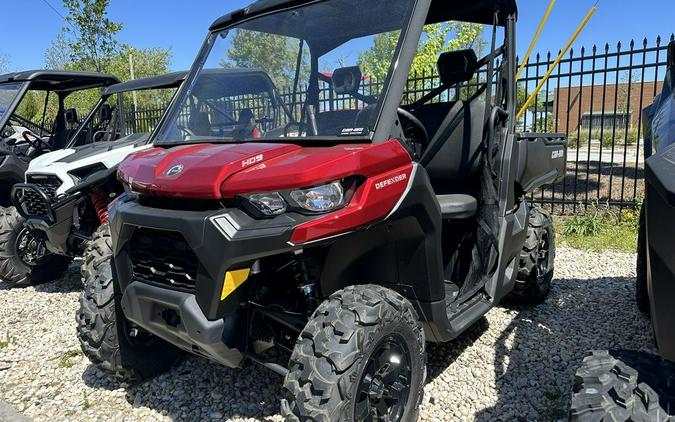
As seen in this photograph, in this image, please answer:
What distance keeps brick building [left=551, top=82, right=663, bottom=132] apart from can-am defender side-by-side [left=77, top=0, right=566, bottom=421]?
239 cm

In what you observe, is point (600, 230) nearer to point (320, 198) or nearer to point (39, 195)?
point (320, 198)

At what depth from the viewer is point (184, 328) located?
2412 millimetres

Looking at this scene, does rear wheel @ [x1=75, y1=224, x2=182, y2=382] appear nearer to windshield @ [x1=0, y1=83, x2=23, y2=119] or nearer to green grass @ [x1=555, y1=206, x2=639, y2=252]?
windshield @ [x1=0, y1=83, x2=23, y2=119]

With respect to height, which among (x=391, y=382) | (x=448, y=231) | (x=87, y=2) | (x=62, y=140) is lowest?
(x=391, y=382)

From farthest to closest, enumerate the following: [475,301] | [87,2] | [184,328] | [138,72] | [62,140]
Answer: [138,72] < [87,2] < [62,140] < [475,301] < [184,328]

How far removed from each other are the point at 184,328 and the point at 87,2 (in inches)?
678

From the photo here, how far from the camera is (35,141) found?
723 centimetres

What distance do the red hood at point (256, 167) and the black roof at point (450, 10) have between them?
94cm

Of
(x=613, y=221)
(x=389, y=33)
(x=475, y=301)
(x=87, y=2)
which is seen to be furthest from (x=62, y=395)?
(x=87, y=2)

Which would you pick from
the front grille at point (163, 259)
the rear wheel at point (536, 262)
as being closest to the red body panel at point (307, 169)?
the front grille at point (163, 259)

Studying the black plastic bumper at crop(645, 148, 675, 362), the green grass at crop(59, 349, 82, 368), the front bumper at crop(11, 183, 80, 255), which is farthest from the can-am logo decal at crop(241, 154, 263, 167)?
the front bumper at crop(11, 183, 80, 255)

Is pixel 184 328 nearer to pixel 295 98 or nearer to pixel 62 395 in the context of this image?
pixel 295 98

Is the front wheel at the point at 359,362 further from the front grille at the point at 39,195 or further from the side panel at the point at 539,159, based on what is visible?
the front grille at the point at 39,195

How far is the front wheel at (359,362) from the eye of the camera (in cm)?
219
